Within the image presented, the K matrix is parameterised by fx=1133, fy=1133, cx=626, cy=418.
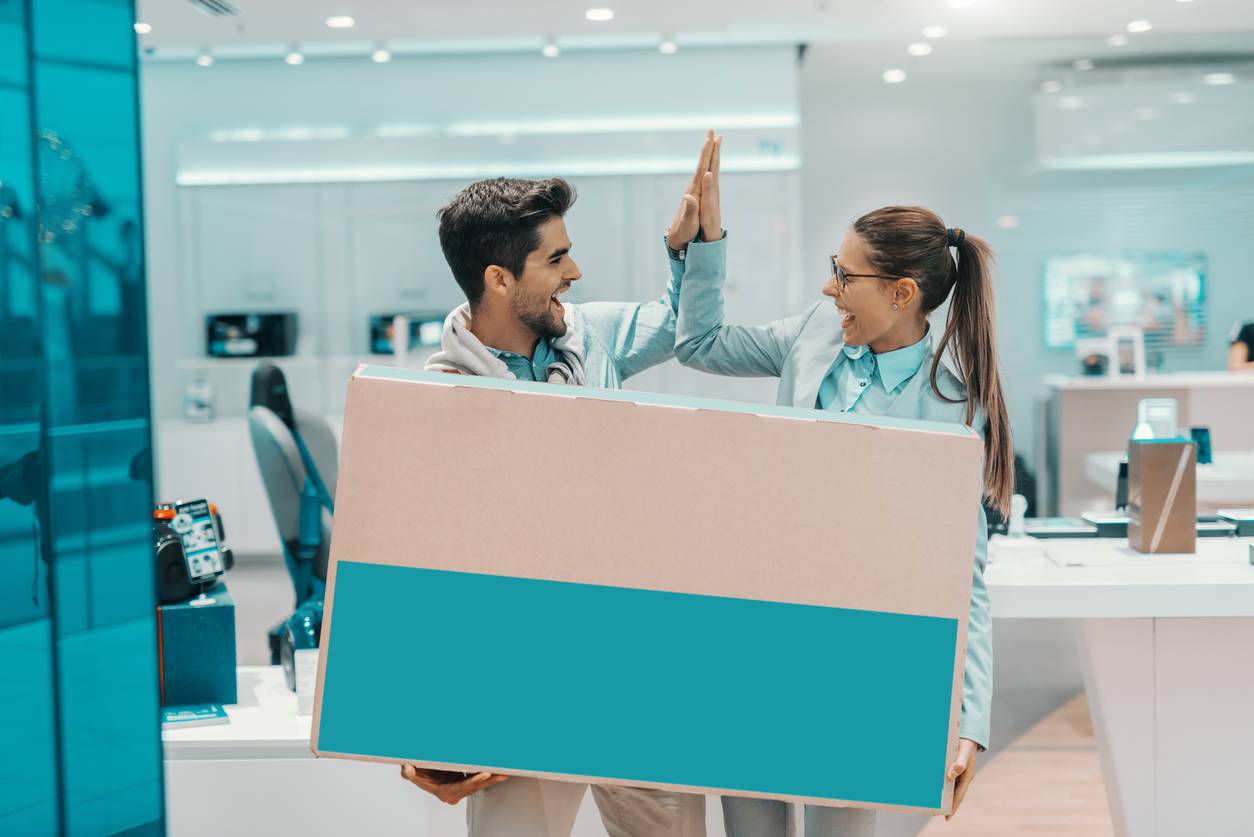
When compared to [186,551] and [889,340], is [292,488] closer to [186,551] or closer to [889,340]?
[186,551]

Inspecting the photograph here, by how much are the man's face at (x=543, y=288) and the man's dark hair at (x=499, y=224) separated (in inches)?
0.4

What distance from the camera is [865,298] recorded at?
154cm

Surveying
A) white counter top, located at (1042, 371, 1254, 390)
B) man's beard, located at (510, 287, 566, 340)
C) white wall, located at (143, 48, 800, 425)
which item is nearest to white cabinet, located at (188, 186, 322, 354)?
white wall, located at (143, 48, 800, 425)

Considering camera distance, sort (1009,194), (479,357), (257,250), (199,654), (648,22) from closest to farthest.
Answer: (479,357), (199,654), (648,22), (257,250), (1009,194)

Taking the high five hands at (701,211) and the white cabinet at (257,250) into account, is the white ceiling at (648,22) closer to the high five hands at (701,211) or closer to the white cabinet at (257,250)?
the white cabinet at (257,250)

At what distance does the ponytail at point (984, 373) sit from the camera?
148 cm

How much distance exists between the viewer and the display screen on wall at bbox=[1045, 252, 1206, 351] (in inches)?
316

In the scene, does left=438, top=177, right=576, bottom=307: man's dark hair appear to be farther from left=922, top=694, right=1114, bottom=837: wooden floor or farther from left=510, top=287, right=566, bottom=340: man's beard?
left=922, top=694, right=1114, bottom=837: wooden floor

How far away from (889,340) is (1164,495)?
4.06 ft

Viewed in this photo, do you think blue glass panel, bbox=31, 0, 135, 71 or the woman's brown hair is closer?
blue glass panel, bbox=31, 0, 135, 71

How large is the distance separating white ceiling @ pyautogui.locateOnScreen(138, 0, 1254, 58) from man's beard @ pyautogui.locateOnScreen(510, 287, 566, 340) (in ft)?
14.5

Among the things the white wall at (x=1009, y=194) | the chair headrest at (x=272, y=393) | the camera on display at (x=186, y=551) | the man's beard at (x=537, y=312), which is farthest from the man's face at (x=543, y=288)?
the white wall at (x=1009, y=194)

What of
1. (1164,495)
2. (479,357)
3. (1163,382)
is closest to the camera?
(479,357)

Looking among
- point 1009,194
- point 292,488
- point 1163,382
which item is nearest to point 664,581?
point 292,488
